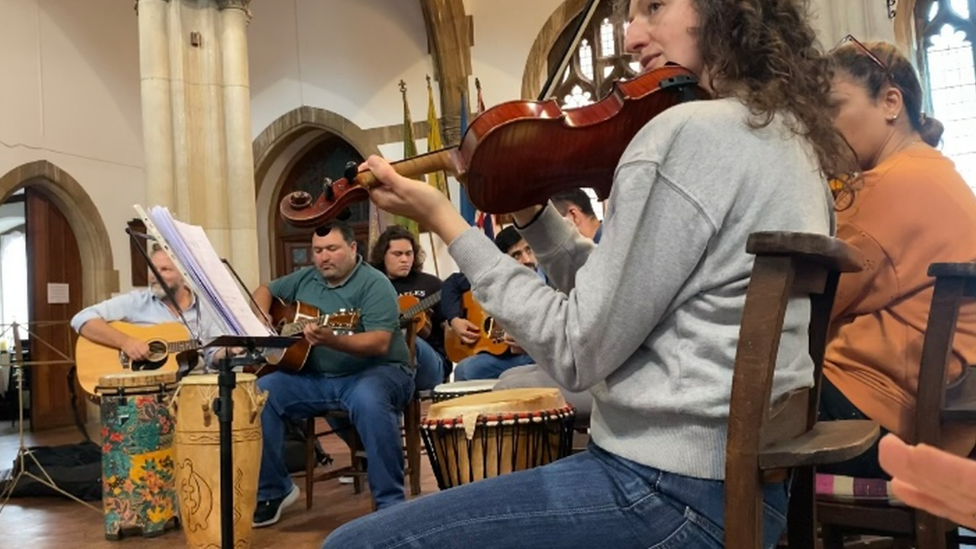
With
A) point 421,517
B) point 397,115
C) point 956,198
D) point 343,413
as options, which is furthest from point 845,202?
point 397,115

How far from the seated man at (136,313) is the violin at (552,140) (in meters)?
3.40

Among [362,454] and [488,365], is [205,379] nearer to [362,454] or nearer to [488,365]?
[362,454]

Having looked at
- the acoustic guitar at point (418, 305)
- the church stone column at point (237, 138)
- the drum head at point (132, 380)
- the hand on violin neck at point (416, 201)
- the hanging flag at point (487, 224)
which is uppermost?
the church stone column at point (237, 138)

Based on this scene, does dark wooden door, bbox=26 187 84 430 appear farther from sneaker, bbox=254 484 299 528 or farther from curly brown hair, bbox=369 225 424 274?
sneaker, bbox=254 484 299 528

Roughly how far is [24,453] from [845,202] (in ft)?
17.2

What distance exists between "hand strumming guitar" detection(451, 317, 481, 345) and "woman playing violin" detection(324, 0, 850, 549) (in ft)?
13.3

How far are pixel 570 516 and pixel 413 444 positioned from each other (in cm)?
355

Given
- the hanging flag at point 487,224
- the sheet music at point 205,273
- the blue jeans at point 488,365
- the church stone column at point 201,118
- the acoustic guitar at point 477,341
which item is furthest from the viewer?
the hanging flag at point 487,224

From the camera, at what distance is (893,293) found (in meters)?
1.81

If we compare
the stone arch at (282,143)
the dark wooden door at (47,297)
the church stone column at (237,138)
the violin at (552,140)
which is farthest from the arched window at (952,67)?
the dark wooden door at (47,297)

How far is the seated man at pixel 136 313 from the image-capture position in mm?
4496

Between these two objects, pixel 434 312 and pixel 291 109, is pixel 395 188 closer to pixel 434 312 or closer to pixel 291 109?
pixel 434 312

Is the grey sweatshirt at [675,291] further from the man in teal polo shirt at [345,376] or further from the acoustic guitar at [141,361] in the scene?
the acoustic guitar at [141,361]

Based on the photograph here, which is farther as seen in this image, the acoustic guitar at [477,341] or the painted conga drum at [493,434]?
the acoustic guitar at [477,341]
